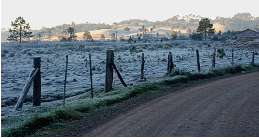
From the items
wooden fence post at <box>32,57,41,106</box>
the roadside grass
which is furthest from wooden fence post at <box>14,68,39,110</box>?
the roadside grass

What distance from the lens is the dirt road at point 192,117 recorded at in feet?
22.1

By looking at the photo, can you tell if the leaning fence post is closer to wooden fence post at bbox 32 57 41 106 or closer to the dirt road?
wooden fence post at bbox 32 57 41 106

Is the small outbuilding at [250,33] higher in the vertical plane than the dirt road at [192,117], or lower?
higher

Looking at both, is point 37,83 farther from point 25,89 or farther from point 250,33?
point 250,33

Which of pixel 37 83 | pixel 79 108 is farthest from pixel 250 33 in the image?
pixel 79 108

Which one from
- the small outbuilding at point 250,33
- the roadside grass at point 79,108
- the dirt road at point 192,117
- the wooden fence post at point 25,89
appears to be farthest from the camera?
the small outbuilding at point 250,33

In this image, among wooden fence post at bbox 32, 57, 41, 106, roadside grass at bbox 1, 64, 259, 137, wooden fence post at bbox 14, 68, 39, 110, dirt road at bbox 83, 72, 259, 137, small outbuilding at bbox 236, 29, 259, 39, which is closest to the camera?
dirt road at bbox 83, 72, 259, 137

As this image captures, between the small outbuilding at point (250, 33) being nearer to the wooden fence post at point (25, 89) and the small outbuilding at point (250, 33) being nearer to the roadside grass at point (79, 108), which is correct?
the roadside grass at point (79, 108)

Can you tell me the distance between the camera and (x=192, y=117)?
26.2 feet

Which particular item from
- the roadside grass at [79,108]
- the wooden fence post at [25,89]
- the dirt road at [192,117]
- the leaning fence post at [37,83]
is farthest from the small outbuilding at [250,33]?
the wooden fence post at [25,89]

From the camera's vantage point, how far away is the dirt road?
6.75m

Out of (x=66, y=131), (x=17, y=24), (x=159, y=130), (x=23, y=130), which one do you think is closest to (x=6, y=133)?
(x=23, y=130)

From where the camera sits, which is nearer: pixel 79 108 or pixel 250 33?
pixel 79 108

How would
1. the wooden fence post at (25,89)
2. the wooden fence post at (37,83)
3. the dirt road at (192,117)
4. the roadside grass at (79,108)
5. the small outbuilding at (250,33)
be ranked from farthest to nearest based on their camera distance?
the small outbuilding at (250,33), the wooden fence post at (37,83), the wooden fence post at (25,89), the roadside grass at (79,108), the dirt road at (192,117)
